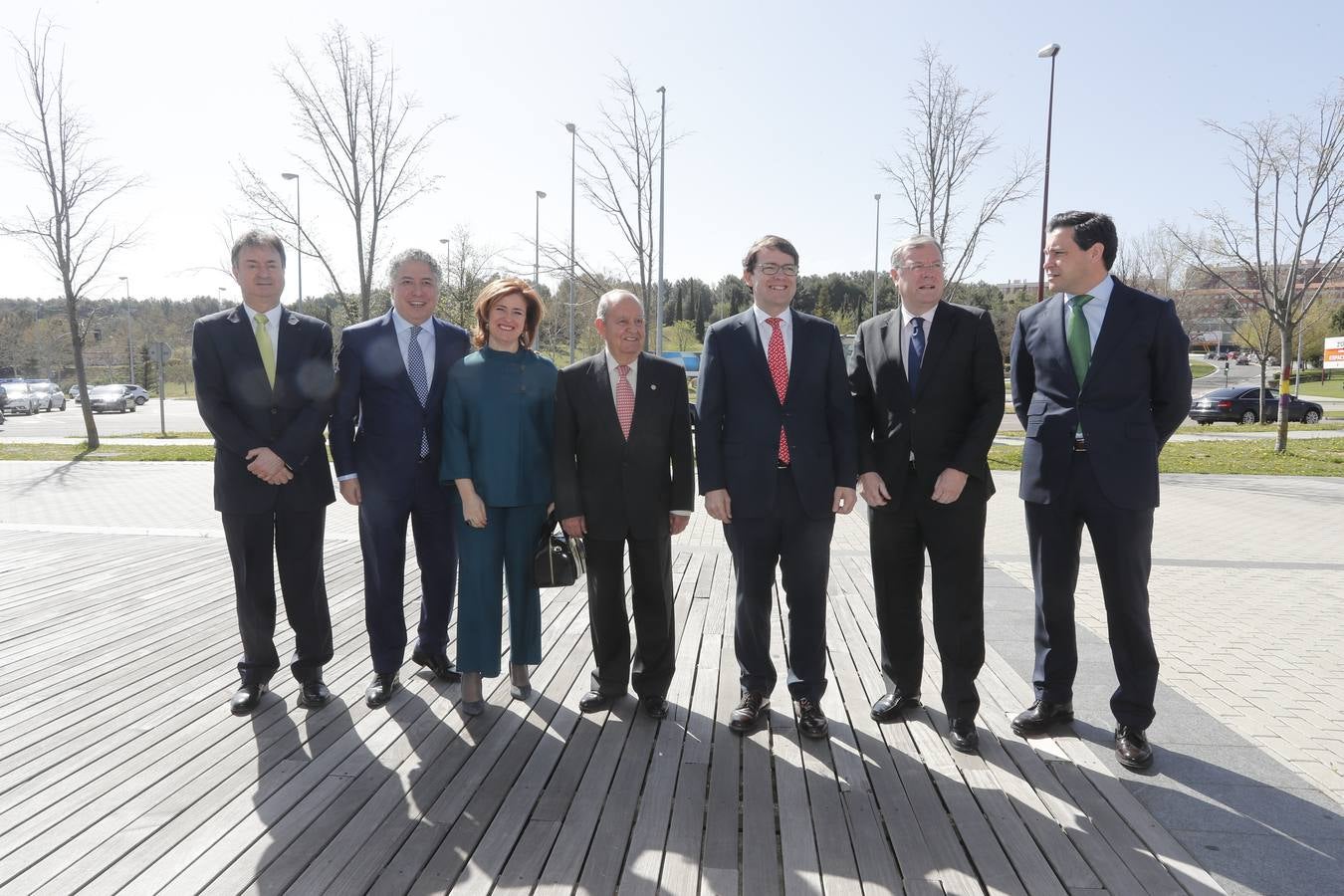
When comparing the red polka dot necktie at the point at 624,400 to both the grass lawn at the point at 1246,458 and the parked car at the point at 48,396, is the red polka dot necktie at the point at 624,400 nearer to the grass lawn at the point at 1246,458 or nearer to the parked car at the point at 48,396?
the grass lawn at the point at 1246,458

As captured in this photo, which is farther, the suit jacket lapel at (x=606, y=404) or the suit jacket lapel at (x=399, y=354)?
the suit jacket lapel at (x=399, y=354)

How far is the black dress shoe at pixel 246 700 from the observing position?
3.73m

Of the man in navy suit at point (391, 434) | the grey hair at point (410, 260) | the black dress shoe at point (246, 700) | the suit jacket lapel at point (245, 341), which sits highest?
the grey hair at point (410, 260)

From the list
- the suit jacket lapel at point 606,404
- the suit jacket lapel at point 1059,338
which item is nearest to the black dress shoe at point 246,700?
the suit jacket lapel at point 606,404

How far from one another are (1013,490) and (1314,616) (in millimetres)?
6483

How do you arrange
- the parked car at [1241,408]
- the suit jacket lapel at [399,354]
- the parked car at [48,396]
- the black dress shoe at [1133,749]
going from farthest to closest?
the parked car at [48,396]
the parked car at [1241,408]
the suit jacket lapel at [399,354]
the black dress shoe at [1133,749]

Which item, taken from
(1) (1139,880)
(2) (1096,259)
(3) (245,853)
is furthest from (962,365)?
(3) (245,853)

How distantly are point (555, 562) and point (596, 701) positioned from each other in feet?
2.27

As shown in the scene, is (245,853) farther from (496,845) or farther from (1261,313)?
(1261,313)

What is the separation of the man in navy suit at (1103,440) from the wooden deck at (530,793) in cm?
38

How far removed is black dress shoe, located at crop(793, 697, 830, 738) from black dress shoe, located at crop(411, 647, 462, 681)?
70.3 inches

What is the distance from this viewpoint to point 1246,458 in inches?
615

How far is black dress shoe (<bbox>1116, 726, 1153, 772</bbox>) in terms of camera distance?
3250mm

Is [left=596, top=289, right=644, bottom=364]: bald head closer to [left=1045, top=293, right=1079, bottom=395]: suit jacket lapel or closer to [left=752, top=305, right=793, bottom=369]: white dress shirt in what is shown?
[left=752, top=305, right=793, bottom=369]: white dress shirt
